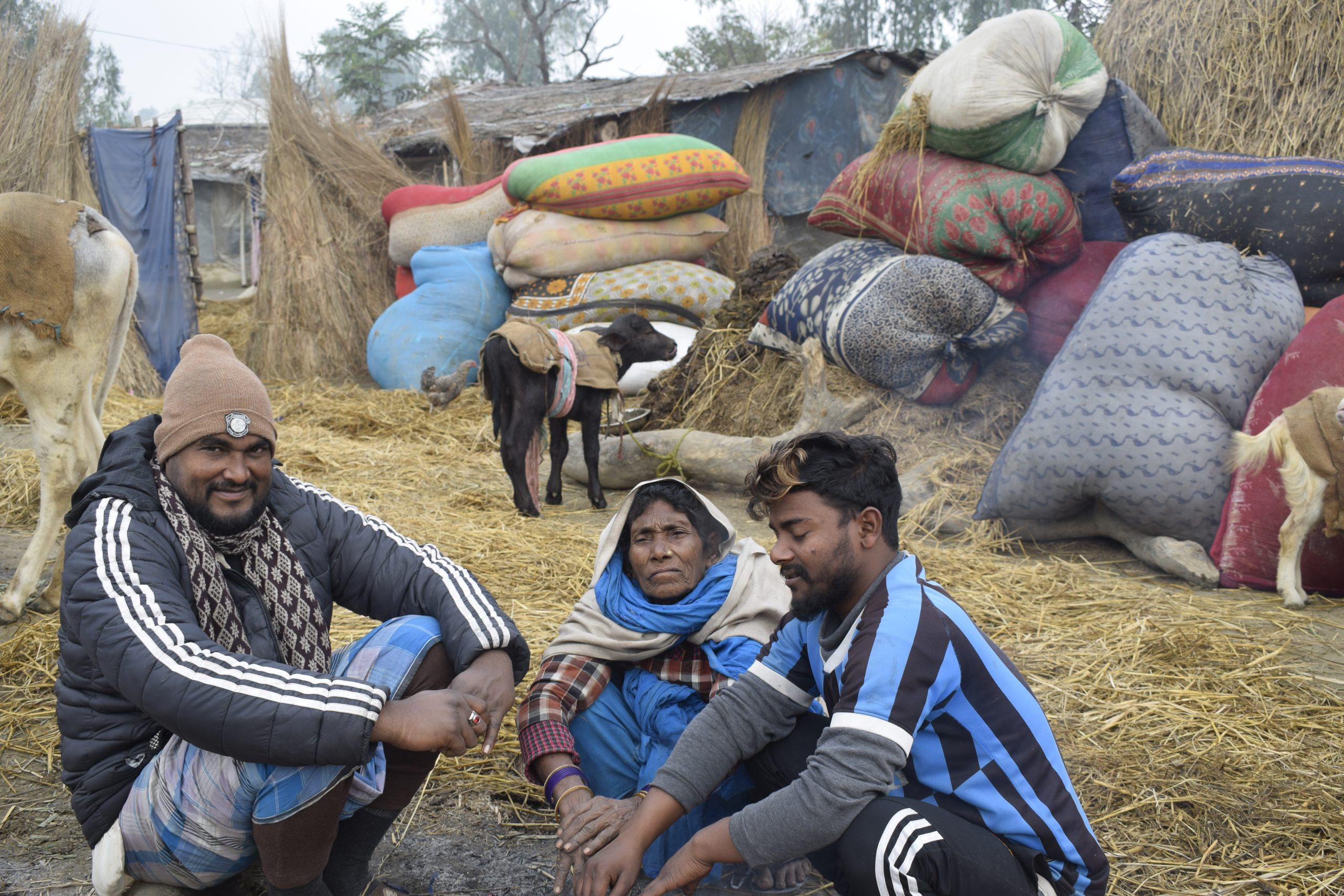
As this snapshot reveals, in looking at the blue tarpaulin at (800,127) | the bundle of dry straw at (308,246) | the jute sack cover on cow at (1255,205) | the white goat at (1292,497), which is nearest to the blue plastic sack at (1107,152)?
the jute sack cover on cow at (1255,205)

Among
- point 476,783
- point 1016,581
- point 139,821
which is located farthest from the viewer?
point 1016,581

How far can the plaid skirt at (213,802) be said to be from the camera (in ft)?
5.48

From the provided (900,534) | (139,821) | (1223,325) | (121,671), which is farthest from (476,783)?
(1223,325)

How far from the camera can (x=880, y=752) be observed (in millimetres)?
1506

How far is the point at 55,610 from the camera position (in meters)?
3.61

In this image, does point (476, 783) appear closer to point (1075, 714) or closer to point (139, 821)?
point (139, 821)

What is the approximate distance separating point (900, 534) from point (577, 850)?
290 centimetres

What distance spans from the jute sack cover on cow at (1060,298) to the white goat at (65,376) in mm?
4299

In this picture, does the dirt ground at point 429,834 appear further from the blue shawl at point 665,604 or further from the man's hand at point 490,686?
the blue shawl at point 665,604

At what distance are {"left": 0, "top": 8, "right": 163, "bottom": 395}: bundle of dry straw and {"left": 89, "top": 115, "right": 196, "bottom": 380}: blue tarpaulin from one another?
0.67 meters

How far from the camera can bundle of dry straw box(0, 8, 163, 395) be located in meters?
7.03

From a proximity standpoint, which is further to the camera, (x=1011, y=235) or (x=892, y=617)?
(x=1011, y=235)

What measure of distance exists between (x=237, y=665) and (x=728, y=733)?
89 centimetres

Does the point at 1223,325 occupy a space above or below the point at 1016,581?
above
